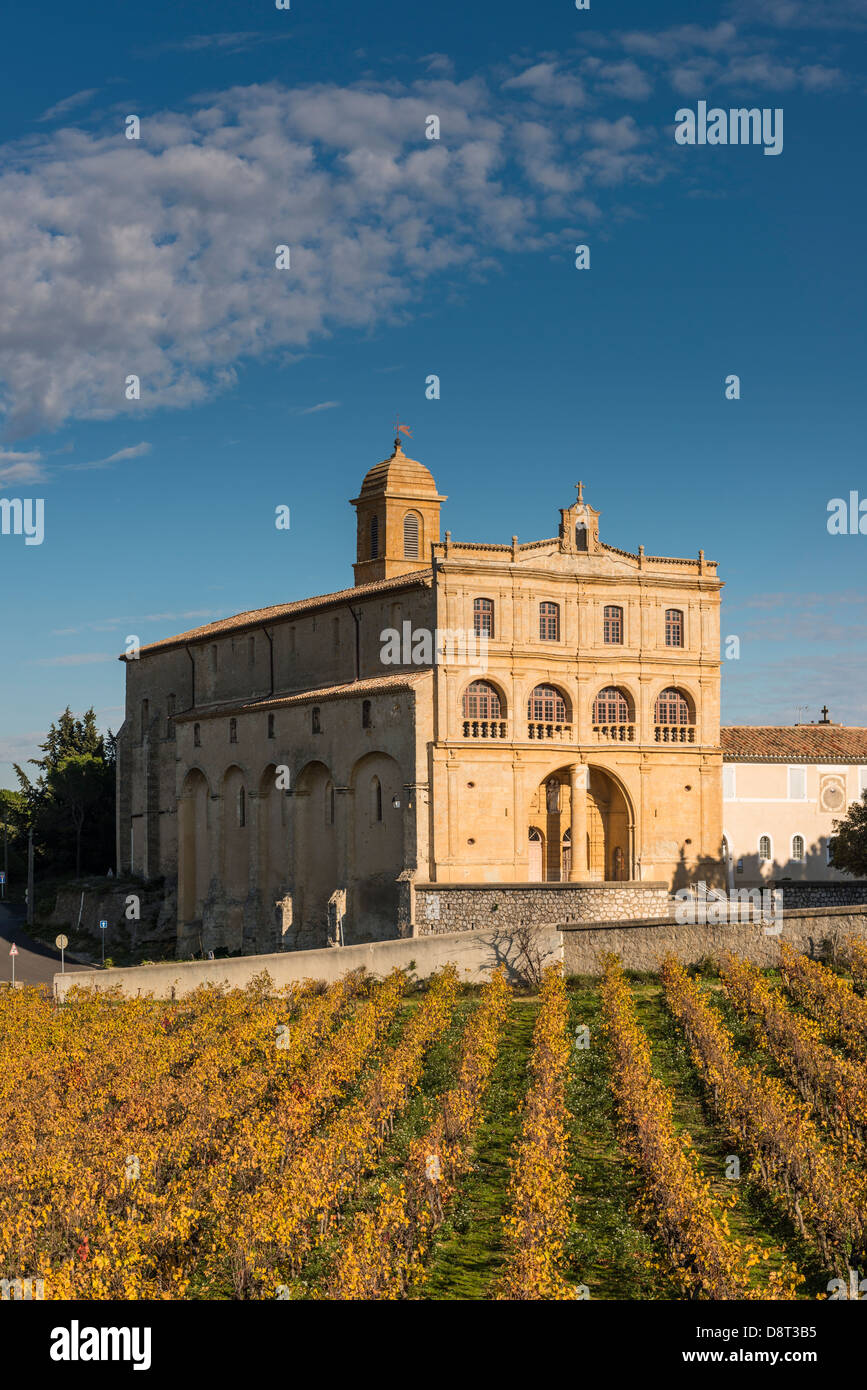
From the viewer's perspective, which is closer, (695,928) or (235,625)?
(695,928)

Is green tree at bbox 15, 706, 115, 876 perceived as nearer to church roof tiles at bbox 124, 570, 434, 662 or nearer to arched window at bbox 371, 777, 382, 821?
church roof tiles at bbox 124, 570, 434, 662

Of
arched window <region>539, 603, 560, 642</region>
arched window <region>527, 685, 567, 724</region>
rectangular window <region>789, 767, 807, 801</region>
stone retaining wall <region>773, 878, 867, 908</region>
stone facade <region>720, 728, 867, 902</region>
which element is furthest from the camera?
rectangular window <region>789, 767, 807, 801</region>

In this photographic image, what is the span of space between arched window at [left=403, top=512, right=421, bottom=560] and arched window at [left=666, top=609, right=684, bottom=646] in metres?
13.5

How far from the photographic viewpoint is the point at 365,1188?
65.9ft

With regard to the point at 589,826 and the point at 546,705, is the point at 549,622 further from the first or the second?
the point at 589,826

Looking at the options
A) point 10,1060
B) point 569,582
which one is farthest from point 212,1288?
point 569,582

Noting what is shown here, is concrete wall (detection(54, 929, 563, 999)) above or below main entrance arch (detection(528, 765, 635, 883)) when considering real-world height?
below

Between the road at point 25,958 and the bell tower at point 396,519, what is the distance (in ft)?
69.2

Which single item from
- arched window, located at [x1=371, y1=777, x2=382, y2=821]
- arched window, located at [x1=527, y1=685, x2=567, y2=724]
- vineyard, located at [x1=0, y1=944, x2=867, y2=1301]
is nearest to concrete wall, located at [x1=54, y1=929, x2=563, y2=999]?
vineyard, located at [x1=0, y1=944, x2=867, y2=1301]

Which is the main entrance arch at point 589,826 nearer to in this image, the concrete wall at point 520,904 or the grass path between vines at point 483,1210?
the concrete wall at point 520,904

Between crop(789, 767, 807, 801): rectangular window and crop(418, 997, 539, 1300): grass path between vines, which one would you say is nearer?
crop(418, 997, 539, 1300): grass path between vines

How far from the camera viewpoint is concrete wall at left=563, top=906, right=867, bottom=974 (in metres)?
40.0
